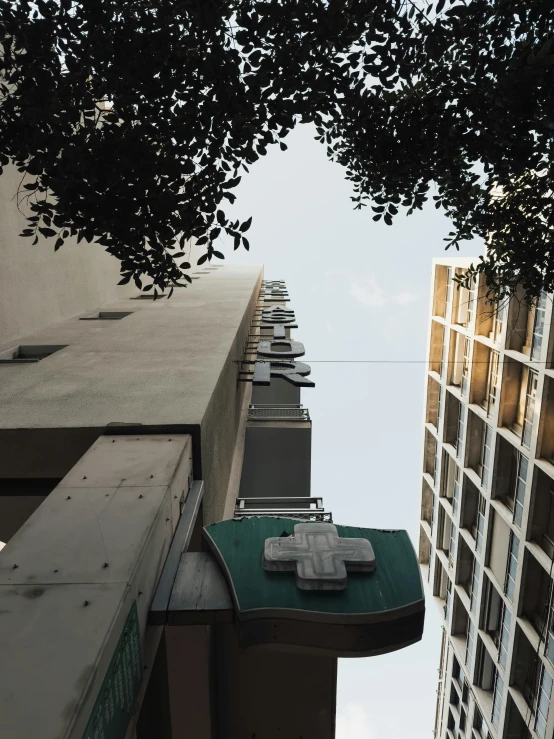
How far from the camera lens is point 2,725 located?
7.70ft

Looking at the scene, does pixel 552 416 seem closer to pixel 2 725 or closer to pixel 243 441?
pixel 243 441

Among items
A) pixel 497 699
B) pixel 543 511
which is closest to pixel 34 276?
pixel 543 511

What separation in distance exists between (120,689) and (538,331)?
67.1 ft

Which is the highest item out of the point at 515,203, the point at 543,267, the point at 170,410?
the point at 515,203

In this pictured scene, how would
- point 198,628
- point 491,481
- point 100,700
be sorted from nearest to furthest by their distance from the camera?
point 100,700 < point 198,628 < point 491,481

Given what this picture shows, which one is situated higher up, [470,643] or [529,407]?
[529,407]

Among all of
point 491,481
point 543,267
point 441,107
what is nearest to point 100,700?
point 441,107

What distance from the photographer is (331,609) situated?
12.0 feet

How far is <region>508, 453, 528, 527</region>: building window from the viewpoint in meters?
19.7

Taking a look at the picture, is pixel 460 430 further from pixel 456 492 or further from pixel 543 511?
pixel 543 511

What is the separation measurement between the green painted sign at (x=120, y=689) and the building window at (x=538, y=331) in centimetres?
1939

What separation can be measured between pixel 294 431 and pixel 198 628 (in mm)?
7588

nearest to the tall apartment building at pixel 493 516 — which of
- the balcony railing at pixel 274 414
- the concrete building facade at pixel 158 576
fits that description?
the balcony railing at pixel 274 414

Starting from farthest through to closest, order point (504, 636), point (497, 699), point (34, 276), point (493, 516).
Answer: point (493, 516), point (497, 699), point (504, 636), point (34, 276)
